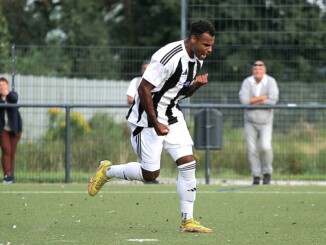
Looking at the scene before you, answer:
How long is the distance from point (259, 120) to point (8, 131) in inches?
163

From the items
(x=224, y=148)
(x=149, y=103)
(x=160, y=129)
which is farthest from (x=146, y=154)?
(x=224, y=148)

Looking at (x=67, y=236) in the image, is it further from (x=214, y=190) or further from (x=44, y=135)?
(x=44, y=135)

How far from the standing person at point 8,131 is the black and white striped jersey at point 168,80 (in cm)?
762

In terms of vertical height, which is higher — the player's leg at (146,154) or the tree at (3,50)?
the tree at (3,50)

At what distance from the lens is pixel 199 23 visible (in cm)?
1090

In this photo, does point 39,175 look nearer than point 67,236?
No

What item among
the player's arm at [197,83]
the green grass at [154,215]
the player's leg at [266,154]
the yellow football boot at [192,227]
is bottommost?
the green grass at [154,215]

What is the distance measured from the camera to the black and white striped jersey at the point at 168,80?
1085cm

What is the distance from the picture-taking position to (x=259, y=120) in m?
19.2

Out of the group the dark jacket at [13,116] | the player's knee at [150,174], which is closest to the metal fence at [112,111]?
the dark jacket at [13,116]

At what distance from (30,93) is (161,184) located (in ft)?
11.8

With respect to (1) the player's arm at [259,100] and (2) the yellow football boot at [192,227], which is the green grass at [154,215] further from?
(1) the player's arm at [259,100]

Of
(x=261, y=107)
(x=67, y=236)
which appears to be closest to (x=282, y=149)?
(x=261, y=107)

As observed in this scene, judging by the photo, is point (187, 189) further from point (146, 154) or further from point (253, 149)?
point (253, 149)
